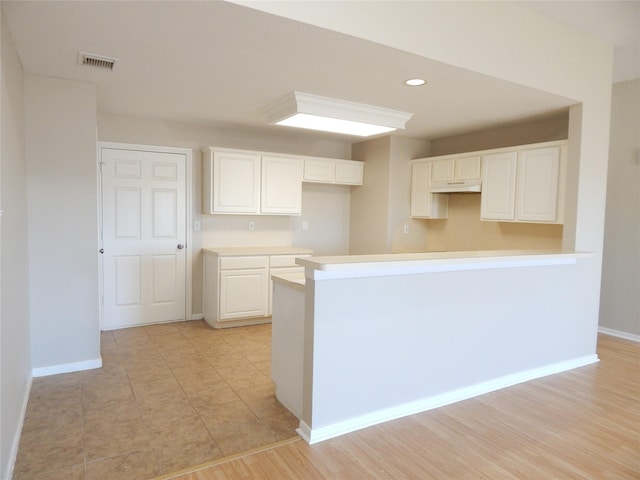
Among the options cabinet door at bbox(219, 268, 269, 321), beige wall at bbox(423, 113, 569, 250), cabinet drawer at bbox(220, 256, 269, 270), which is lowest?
cabinet door at bbox(219, 268, 269, 321)

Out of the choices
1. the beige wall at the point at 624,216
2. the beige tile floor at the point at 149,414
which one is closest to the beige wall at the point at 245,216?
the beige tile floor at the point at 149,414

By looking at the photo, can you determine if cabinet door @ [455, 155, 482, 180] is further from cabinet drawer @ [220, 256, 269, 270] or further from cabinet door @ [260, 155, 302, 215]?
cabinet drawer @ [220, 256, 269, 270]

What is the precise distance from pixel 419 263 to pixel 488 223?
2.87 m

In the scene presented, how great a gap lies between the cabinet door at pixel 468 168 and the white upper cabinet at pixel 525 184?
95mm

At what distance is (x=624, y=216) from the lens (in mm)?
4484

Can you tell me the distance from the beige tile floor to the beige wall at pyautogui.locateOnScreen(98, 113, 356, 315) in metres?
1.63

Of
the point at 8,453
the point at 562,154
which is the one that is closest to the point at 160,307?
the point at 8,453

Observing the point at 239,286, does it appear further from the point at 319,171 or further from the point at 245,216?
the point at 319,171

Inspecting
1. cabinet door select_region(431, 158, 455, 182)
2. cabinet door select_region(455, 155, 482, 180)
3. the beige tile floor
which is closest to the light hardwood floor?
the beige tile floor

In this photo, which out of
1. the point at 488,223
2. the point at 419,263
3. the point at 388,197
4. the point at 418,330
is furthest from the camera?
the point at 388,197

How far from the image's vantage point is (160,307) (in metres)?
4.90

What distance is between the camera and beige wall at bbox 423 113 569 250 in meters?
→ 4.50

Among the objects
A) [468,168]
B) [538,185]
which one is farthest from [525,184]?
[468,168]

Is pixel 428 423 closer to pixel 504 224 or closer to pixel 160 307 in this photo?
pixel 504 224
